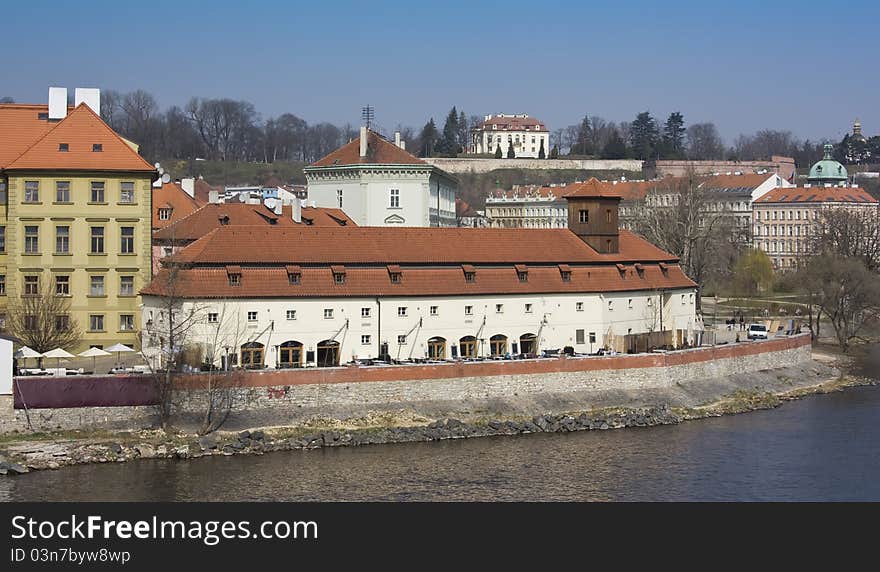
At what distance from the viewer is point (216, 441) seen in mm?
40594

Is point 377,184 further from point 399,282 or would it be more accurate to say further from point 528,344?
point 399,282

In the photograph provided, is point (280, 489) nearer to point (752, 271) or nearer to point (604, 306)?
point (604, 306)

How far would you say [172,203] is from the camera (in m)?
66.2

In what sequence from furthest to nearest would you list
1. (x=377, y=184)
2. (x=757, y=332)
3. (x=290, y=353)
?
1. (x=377, y=184)
2. (x=757, y=332)
3. (x=290, y=353)

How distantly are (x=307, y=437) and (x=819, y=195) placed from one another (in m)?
86.7

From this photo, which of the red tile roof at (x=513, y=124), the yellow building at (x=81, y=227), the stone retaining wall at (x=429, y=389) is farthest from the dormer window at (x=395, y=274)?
the red tile roof at (x=513, y=124)

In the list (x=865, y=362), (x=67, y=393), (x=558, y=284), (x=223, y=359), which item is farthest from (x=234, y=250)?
(x=865, y=362)

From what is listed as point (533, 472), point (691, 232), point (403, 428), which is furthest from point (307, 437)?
point (691, 232)

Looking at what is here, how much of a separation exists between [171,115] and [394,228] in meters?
114

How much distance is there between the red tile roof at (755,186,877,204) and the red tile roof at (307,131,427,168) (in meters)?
58.8

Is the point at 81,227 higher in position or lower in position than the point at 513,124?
lower

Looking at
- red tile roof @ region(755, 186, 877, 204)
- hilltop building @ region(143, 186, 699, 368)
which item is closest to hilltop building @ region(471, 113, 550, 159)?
red tile roof @ region(755, 186, 877, 204)

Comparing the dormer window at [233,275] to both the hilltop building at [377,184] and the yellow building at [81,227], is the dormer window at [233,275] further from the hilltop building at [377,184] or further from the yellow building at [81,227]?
the hilltop building at [377,184]

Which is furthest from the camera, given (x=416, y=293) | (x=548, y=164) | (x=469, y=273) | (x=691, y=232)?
(x=548, y=164)
